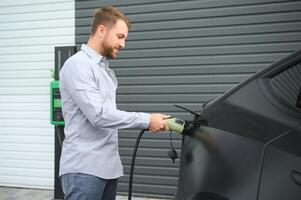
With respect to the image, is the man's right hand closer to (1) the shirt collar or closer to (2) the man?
(2) the man

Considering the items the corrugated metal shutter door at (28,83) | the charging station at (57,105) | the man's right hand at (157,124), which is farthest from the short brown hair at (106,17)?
the corrugated metal shutter door at (28,83)

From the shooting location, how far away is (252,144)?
6.95ft

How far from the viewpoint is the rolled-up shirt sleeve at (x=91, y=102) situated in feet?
8.25

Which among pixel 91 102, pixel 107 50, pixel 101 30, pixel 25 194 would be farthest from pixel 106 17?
pixel 25 194

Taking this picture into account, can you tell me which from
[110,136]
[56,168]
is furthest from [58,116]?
[110,136]

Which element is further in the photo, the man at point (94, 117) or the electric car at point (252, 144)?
the man at point (94, 117)

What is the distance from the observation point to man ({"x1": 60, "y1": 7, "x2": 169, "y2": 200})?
2541mm

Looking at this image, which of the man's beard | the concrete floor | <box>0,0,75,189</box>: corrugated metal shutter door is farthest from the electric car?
<box>0,0,75,189</box>: corrugated metal shutter door

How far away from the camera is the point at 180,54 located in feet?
18.7

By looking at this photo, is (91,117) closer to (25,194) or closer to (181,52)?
(181,52)

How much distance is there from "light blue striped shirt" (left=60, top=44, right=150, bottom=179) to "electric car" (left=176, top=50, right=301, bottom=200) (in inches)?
15.7

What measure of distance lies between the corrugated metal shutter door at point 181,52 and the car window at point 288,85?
3122 millimetres

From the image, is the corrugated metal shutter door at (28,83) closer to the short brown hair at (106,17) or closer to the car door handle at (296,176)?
the short brown hair at (106,17)

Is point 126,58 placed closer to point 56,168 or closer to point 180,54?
point 180,54
